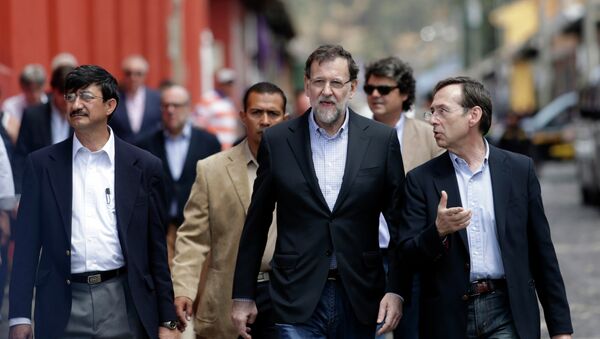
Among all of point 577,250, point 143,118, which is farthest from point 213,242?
point 577,250

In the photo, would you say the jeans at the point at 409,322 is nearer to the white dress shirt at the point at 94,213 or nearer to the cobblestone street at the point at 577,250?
the white dress shirt at the point at 94,213

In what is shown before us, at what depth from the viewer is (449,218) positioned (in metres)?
5.53

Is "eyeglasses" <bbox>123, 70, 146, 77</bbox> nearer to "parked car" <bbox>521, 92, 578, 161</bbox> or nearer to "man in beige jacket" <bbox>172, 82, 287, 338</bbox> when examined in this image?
"man in beige jacket" <bbox>172, 82, 287, 338</bbox>

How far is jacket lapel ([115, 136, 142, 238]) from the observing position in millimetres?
5969

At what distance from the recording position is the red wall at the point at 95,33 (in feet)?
41.2

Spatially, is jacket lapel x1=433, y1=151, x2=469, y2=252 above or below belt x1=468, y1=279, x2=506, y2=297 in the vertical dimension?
above

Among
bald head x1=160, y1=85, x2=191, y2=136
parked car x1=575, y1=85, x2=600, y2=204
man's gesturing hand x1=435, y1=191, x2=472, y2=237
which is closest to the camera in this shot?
man's gesturing hand x1=435, y1=191, x2=472, y2=237

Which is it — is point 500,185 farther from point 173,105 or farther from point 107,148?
point 173,105

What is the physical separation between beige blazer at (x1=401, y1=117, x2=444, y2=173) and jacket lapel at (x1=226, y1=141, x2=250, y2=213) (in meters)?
1.03

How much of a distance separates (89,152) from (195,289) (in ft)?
4.13

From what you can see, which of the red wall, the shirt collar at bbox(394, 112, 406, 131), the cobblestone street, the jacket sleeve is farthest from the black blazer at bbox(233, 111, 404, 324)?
the red wall

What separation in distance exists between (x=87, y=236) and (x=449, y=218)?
1.60 meters

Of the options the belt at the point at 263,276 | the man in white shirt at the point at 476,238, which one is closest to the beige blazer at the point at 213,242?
the belt at the point at 263,276

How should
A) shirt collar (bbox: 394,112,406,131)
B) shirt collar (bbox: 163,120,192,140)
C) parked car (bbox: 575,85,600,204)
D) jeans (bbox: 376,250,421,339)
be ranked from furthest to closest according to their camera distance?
parked car (bbox: 575,85,600,204)
shirt collar (bbox: 163,120,192,140)
shirt collar (bbox: 394,112,406,131)
jeans (bbox: 376,250,421,339)
